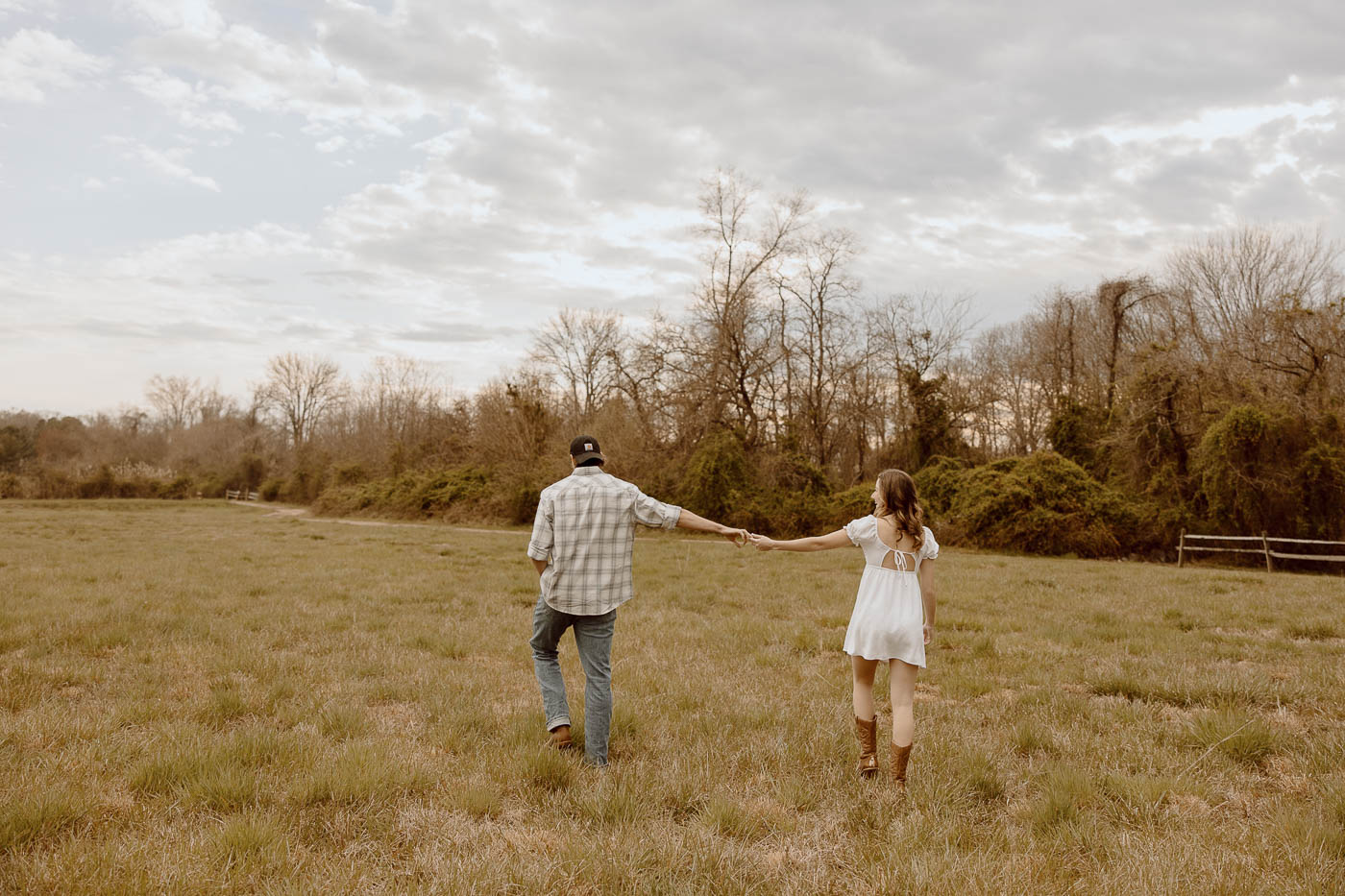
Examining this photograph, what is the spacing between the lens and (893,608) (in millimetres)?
4910

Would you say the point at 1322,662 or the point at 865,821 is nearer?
the point at 865,821

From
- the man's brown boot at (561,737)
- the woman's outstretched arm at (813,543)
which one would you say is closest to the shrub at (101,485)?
the man's brown boot at (561,737)

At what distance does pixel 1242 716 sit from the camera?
592 centimetres

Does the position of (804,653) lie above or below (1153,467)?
below

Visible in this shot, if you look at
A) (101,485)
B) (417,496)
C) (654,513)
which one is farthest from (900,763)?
(101,485)

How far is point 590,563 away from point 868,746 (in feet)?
7.12

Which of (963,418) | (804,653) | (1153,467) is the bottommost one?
(804,653)

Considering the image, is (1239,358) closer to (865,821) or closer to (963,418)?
(963,418)

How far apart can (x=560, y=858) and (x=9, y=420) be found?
8253 cm

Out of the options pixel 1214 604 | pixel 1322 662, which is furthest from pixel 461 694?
pixel 1214 604

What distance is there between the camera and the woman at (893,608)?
15.9 ft

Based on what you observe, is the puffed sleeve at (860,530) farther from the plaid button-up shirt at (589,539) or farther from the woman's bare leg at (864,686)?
the plaid button-up shirt at (589,539)

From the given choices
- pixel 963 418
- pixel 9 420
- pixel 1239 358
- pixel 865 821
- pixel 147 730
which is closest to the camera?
pixel 865 821

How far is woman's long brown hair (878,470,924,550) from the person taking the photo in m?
4.87
